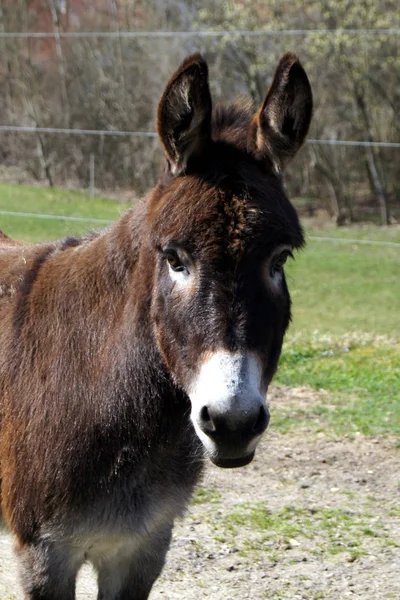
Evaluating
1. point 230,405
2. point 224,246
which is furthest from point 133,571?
point 224,246

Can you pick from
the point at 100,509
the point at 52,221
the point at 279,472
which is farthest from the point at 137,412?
the point at 52,221

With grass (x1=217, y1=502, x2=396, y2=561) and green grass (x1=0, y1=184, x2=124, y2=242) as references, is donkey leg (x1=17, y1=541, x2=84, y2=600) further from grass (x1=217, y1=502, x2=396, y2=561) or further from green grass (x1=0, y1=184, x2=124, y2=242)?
green grass (x1=0, y1=184, x2=124, y2=242)

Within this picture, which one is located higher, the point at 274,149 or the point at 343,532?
the point at 274,149

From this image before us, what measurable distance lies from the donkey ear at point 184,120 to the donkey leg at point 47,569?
1.35m

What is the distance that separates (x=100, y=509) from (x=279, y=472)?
2609mm

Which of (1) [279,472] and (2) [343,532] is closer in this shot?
(2) [343,532]

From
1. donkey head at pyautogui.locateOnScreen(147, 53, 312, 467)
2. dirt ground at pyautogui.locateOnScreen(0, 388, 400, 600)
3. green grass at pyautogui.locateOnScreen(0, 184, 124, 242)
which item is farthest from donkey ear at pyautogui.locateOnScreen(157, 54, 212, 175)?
green grass at pyautogui.locateOnScreen(0, 184, 124, 242)

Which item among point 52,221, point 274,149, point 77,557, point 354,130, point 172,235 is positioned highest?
point 274,149

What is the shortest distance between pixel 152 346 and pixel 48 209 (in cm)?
1378

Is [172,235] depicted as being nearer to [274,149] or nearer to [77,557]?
[274,149]

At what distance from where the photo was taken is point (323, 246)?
14.4m

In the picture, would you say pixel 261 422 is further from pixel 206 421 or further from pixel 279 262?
pixel 279 262

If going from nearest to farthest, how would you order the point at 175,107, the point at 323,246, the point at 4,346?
the point at 175,107, the point at 4,346, the point at 323,246

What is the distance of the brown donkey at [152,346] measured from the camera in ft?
8.15
